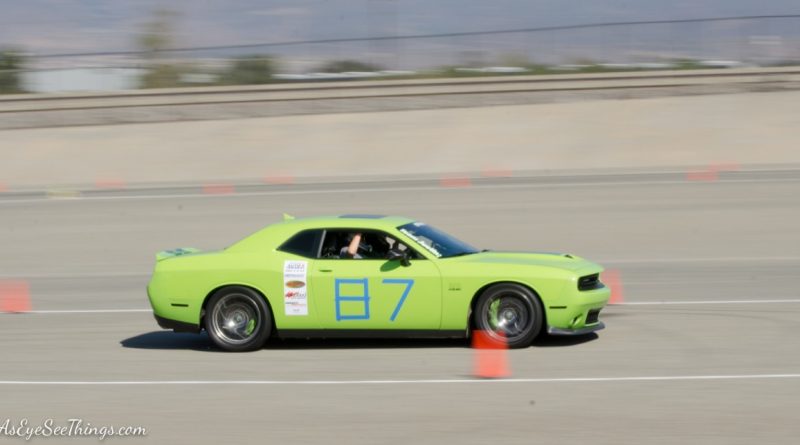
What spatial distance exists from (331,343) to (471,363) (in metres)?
1.90

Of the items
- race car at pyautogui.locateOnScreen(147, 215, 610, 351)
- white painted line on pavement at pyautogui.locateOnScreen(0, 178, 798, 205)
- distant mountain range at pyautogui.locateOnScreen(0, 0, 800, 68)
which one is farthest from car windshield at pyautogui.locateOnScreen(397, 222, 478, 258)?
distant mountain range at pyautogui.locateOnScreen(0, 0, 800, 68)

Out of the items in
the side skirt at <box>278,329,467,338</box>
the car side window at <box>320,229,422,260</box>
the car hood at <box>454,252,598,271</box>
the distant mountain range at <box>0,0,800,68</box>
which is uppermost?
the distant mountain range at <box>0,0,800,68</box>

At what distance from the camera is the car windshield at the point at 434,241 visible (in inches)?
420

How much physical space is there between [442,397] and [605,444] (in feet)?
5.59

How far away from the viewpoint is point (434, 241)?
10.9 metres

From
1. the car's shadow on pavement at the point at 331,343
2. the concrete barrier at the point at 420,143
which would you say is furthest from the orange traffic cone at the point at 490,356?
the concrete barrier at the point at 420,143

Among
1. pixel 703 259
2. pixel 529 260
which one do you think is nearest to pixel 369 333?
pixel 529 260

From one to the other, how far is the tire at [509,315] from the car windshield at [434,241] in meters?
0.69

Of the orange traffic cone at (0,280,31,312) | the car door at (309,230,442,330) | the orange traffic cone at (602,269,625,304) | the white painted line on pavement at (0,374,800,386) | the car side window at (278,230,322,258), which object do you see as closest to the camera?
the white painted line on pavement at (0,374,800,386)

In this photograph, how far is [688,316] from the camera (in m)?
12.0

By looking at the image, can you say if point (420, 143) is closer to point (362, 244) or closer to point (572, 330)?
point (362, 244)

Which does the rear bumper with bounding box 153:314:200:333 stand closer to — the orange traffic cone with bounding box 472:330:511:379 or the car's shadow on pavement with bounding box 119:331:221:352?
the car's shadow on pavement with bounding box 119:331:221:352

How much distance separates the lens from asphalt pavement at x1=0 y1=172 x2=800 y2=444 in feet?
25.3

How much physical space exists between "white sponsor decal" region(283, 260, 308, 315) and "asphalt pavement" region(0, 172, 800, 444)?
1.41 feet
